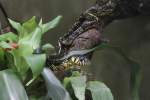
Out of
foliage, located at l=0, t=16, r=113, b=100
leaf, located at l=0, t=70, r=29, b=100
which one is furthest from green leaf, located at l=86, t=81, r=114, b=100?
leaf, located at l=0, t=70, r=29, b=100

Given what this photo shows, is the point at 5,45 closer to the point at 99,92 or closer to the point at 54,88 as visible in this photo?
the point at 54,88

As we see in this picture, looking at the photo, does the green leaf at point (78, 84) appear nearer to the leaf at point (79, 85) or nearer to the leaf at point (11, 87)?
the leaf at point (79, 85)

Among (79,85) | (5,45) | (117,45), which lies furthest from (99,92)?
(117,45)

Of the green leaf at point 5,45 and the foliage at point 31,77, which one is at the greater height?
the green leaf at point 5,45

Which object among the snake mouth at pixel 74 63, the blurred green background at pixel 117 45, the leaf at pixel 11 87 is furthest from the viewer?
the blurred green background at pixel 117 45

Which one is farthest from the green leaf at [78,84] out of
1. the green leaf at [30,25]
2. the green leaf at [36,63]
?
the green leaf at [30,25]

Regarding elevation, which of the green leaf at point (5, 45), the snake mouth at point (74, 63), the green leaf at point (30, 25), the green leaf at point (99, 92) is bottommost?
the green leaf at point (99, 92)

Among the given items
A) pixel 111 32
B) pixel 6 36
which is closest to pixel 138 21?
pixel 111 32
